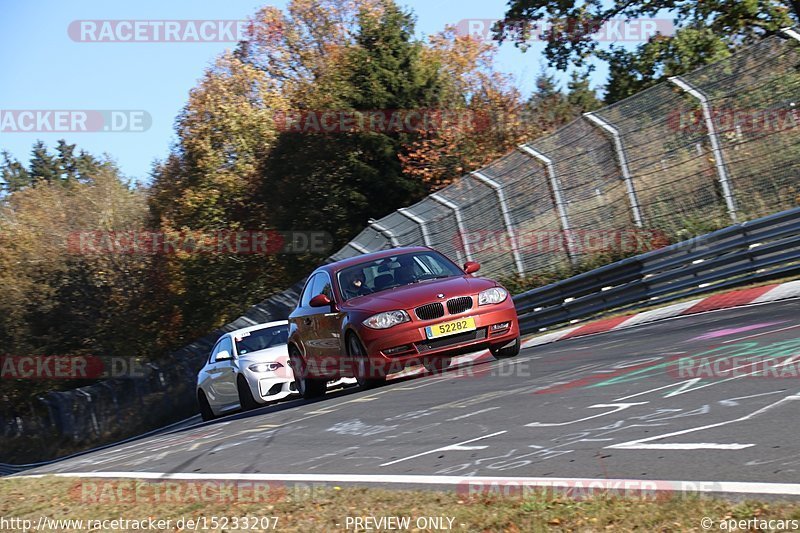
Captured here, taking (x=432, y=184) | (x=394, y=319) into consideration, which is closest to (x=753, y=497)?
(x=394, y=319)

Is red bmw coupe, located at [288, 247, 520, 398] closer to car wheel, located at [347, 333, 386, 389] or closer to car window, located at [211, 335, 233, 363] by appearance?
car wheel, located at [347, 333, 386, 389]

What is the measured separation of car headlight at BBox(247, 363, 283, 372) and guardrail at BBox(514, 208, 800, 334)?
5154mm

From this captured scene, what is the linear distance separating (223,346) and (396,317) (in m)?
6.43

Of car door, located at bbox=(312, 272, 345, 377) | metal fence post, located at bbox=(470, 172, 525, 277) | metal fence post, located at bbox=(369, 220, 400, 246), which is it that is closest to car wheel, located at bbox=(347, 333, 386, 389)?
car door, located at bbox=(312, 272, 345, 377)

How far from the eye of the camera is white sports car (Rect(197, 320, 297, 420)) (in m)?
16.2

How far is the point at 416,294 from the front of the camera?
1242 centimetres

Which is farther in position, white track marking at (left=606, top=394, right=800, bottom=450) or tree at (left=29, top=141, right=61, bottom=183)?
tree at (left=29, top=141, right=61, bottom=183)

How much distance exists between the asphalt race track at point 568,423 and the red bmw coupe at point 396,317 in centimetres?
38

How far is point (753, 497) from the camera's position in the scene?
486 centimetres

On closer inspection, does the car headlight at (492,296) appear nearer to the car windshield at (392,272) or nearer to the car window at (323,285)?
the car windshield at (392,272)

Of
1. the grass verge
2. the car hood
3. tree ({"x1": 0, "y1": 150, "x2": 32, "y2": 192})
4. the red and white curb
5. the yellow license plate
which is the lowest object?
the grass verge

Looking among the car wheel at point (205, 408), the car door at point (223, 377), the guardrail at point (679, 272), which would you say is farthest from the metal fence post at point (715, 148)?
the car wheel at point (205, 408)

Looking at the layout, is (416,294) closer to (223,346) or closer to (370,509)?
(223,346)

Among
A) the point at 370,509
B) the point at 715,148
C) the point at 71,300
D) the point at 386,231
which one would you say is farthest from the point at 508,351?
the point at 71,300
